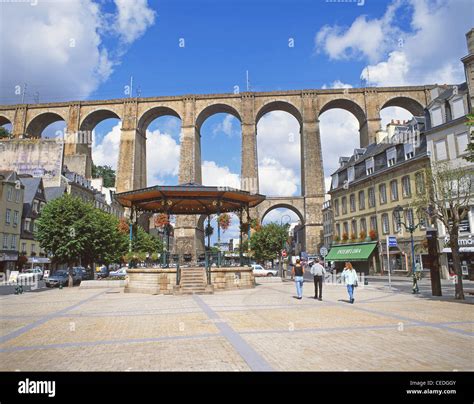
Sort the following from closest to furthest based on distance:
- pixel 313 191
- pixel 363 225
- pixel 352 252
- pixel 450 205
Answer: pixel 450 205, pixel 363 225, pixel 352 252, pixel 313 191

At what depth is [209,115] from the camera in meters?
58.8

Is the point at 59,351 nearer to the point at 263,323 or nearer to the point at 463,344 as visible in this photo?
the point at 263,323

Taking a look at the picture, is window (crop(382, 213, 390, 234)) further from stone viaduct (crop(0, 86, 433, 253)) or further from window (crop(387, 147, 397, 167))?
stone viaduct (crop(0, 86, 433, 253))

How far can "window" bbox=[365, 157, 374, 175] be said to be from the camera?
114ft

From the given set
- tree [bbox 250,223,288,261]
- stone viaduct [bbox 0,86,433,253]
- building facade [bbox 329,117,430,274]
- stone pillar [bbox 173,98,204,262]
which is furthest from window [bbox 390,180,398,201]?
stone pillar [bbox 173,98,204,262]

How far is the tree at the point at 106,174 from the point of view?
268ft

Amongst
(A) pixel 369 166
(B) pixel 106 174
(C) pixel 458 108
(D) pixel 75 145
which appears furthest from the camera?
(B) pixel 106 174

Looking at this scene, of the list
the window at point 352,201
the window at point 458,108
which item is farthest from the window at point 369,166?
the window at point 458,108

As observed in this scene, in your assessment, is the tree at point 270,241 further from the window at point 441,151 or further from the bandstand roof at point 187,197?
the window at point 441,151

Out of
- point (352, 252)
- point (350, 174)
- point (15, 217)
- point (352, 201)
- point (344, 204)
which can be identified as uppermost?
point (350, 174)

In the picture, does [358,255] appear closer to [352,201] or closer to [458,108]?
→ [352,201]

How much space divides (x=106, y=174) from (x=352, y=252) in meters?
66.0

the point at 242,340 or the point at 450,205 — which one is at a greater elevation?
the point at 450,205

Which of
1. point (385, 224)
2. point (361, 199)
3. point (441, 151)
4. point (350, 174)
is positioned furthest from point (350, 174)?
point (441, 151)
